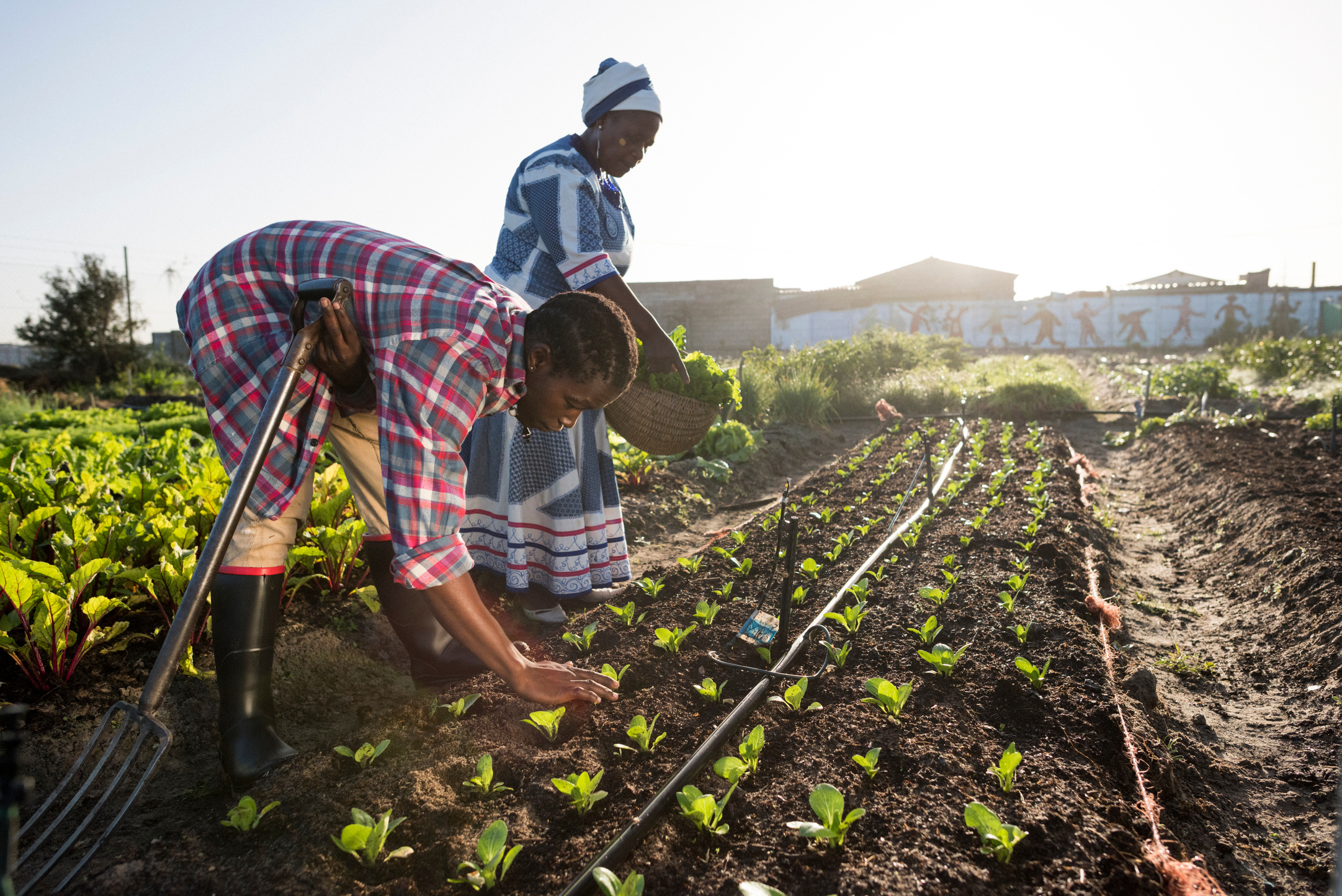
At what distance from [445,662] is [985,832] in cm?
158

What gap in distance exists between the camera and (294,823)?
157 cm

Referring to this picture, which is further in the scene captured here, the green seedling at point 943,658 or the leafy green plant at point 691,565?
the leafy green plant at point 691,565

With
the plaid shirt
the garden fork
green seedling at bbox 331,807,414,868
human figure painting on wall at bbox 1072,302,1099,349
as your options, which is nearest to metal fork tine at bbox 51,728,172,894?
the garden fork

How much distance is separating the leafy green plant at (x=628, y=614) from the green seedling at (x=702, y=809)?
43.1 inches

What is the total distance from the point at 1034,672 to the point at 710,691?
945 mm

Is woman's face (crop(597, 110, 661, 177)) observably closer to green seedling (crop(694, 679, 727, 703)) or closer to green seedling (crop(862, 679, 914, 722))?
green seedling (crop(694, 679, 727, 703))

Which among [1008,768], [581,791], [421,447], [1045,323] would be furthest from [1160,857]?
[1045,323]

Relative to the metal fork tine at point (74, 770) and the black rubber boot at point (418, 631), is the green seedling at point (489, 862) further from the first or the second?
the black rubber boot at point (418, 631)

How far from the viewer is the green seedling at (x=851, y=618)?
2.52 metres

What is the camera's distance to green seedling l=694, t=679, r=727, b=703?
210 cm

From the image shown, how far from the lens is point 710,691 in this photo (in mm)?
2100

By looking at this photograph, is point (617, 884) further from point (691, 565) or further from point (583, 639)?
point (691, 565)

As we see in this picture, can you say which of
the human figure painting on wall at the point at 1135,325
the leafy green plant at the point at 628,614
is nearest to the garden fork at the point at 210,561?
the leafy green plant at the point at 628,614

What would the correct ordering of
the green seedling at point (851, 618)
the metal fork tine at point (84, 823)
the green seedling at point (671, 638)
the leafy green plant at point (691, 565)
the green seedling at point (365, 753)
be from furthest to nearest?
the leafy green plant at point (691, 565), the green seedling at point (851, 618), the green seedling at point (671, 638), the green seedling at point (365, 753), the metal fork tine at point (84, 823)
